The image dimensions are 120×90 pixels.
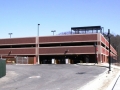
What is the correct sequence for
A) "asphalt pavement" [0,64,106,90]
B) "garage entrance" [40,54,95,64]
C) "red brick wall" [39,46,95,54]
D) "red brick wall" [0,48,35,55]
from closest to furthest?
"asphalt pavement" [0,64,106,90] → "red brick wall" [39,46,95,54] → "garage entrance" [40,54,95,64] → "red brick wall" [0,48,35,55]

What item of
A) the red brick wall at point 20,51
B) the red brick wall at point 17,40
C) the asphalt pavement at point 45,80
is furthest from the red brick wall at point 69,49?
the asphalt pavement at point 45,80

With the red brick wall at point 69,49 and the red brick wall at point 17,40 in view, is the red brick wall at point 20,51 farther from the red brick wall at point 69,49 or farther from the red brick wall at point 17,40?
the red brick wall at point 69,49

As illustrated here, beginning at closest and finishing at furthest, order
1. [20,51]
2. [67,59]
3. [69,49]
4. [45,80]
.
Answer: [45,80], [69,49], [67,59], [20,51]

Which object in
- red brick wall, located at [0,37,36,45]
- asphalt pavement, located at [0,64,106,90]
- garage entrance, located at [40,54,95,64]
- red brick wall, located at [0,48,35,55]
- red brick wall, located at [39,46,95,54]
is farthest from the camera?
red brick wall, located at [0,37,36,45]

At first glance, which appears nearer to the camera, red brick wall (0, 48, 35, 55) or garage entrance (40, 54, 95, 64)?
garage entrance (40, 54, 95, 64)

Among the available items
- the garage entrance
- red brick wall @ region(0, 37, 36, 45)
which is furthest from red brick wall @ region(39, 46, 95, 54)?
red brick wall @ region(0, 37, 36, 45)

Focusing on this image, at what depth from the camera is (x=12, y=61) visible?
64.3m

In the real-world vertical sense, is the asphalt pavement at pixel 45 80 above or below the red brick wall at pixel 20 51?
below

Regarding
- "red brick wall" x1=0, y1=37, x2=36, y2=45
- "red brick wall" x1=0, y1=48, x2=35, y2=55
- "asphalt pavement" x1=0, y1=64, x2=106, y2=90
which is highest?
"red brick wall" x1=0, y1=37, x2=36, y2=45

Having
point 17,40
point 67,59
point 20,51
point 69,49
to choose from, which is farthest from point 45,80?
point 17,40

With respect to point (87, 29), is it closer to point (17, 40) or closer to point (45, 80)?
point (17, 40)

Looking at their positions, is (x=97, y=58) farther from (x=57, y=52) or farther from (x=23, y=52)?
(x=23, y=52)

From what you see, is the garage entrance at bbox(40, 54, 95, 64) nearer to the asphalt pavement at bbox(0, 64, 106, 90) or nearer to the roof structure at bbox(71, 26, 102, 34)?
the roof structure at bbox(71, 26, 102, 34)

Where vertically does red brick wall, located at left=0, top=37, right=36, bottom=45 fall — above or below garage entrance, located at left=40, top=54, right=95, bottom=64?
above
